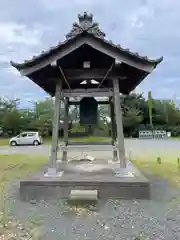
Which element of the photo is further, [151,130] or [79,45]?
[151,130]

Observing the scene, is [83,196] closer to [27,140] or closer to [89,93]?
[89,93]

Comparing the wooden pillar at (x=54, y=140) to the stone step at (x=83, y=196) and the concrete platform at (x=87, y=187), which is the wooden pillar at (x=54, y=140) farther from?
the stone step at (x=83, y=196)

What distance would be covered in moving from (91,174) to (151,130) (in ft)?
91.4

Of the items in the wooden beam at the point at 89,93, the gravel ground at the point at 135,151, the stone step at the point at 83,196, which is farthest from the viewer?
the gravel ground at the point at 135,151

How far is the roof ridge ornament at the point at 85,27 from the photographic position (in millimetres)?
5176

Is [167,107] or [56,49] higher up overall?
[167,107]

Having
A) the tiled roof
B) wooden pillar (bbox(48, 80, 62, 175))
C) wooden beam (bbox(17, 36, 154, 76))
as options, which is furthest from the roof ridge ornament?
wooden pillar (bbox(48, 80, 62, 175))

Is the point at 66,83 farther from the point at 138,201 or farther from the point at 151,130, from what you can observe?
the point at 151,130

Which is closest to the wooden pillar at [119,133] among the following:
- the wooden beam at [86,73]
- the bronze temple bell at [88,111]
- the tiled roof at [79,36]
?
the wooden beam at [86,73]

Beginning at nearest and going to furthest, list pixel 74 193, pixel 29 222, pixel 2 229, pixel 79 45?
pixel 2 229 < pixel 29 222 < pixel 74 193 < pixel 79 45

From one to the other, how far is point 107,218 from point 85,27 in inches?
129

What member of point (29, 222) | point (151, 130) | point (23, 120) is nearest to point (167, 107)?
point (151, 130)

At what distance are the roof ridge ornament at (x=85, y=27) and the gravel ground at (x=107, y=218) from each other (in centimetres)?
301

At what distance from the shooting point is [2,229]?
12.1ft
